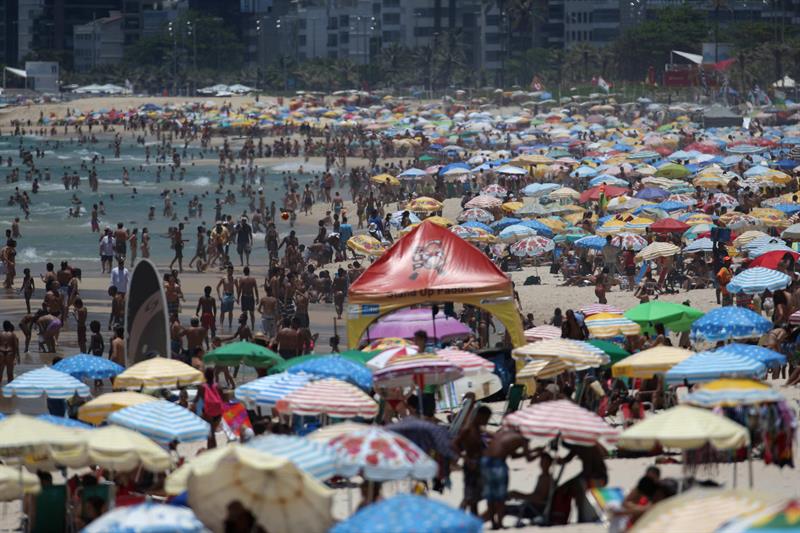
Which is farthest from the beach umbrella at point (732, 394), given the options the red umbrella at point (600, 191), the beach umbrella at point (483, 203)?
A: the red umbrella at point (600, 191)

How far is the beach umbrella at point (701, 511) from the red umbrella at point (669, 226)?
764 inches

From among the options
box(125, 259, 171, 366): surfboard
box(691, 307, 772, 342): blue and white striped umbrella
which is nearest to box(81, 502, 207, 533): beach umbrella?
box(125, 259, 171, 366): surfboard

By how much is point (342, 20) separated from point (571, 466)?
127456mm

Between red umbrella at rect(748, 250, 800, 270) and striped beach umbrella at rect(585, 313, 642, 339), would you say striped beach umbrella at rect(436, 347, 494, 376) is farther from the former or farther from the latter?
red umbrella at rect(748, 250, 800, 270)

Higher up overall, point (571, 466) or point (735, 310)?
point (735, 310)

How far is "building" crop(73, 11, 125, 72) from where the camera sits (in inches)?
5925

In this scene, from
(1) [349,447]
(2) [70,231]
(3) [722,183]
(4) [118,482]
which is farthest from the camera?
(2) [70,231]

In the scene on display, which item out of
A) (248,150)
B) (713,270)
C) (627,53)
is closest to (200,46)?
(627,53)

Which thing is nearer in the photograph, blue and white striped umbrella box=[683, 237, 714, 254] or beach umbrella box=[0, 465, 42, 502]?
beach umbrella box=[0, 465, 42, 502]

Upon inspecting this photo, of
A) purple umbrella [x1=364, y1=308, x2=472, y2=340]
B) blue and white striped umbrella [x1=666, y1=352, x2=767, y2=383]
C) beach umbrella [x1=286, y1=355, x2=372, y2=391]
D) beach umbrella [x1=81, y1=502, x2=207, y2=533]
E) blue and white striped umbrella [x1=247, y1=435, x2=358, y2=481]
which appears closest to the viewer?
beach umbrella [x1=81, y1=502, x2=207, y2=533]

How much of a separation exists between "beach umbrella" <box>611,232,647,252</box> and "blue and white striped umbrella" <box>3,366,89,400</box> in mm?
13918

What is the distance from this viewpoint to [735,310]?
15.7 metres

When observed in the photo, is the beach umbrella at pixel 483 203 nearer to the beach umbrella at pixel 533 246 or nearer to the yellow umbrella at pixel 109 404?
the beach umbrella at pixel 533 246

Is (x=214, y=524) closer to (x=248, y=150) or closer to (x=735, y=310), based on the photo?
(x=735, y=310)
